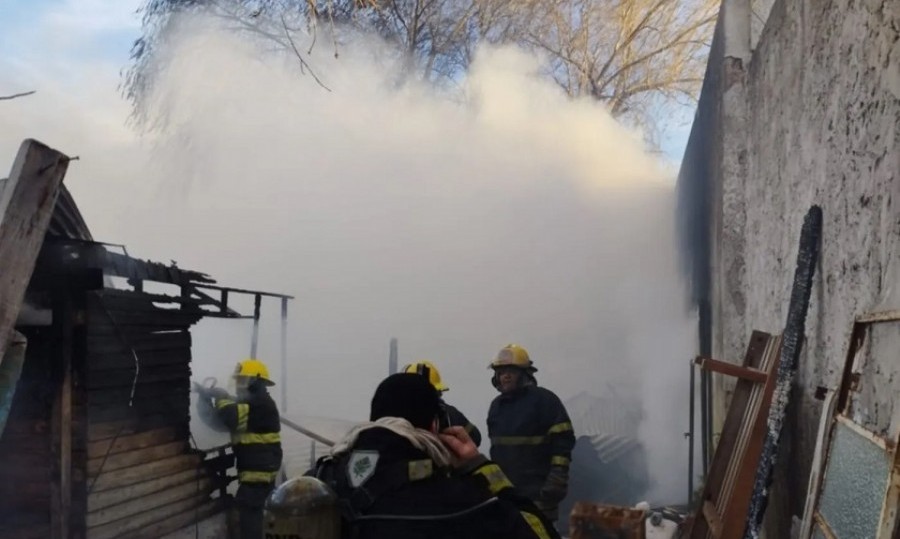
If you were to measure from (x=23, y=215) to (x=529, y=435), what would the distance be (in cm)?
317

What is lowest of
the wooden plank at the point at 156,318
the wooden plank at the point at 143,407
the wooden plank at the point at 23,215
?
the wooden plank at the point at 143,407

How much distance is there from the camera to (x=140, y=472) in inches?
228

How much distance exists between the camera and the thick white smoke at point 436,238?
12.4 metres

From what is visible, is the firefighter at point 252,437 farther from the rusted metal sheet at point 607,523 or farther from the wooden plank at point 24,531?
the rusted metal sheet at point 607,523

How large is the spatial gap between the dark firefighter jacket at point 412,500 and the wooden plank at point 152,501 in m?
4.05

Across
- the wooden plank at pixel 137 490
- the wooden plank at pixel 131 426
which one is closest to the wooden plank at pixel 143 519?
the wooden plank at pixel 137 490

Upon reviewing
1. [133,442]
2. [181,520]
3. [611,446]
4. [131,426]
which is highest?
[131,426]

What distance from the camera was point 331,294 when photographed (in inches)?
526

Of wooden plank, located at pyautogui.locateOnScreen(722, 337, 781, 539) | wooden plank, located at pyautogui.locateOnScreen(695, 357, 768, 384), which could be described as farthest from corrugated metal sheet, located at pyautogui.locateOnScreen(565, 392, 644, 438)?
wooden plank, located at pyautogui.locateOnScreen(722, 337, 781, 539)

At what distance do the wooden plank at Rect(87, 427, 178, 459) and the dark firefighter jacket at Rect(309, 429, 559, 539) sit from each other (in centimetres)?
400

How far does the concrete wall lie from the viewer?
88.4 inches

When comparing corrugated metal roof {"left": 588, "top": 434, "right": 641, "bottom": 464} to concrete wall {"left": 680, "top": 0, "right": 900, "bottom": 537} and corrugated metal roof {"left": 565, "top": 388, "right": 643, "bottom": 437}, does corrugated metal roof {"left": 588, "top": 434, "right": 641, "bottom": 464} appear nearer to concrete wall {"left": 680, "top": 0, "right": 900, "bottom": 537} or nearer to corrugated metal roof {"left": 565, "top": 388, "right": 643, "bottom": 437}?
corrugated metal roof {"left": 565, "top": 388, "right": 643, "bottom": 437}

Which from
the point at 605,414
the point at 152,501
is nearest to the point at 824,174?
the point at 152,501

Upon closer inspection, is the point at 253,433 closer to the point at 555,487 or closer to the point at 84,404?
the point at 84,404
